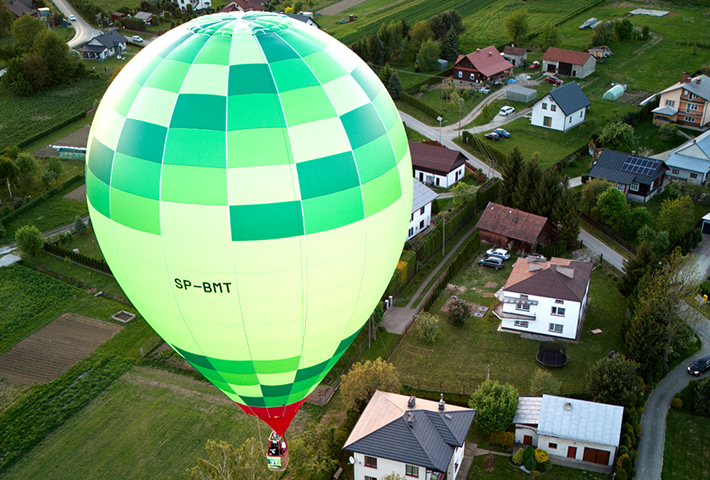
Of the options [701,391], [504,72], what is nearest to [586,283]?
[701,391]

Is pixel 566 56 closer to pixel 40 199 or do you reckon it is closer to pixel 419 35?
pixel 419 35

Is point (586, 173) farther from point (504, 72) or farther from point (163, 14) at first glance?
point (163, 14)

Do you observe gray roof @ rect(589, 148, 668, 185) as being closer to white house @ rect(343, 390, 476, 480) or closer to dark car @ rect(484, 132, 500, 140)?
dark car @ rect(484, 132, 500, 140)

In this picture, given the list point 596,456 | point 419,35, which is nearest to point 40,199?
point 596,456

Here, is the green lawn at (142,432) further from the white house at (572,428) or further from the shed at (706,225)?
the shed at (706,225)

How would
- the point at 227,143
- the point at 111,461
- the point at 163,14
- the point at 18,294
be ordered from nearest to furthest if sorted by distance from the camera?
the point at 227,143
the point at 111,461
the point at 18,294
the point at 163,14
